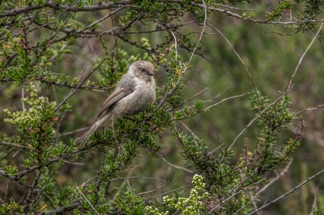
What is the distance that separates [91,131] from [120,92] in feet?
2.48

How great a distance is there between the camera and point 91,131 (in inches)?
245

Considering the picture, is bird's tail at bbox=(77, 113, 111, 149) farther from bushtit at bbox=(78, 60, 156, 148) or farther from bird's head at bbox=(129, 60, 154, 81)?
bird's head at bbox=(129, 60, 154, 81)

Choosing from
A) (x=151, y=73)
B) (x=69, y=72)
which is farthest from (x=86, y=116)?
(x=151, y=73)

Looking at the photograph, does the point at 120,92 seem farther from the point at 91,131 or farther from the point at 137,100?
the point at 91,131

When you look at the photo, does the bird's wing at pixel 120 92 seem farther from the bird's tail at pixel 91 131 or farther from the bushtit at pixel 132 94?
the bird's tail at pixel 91 131

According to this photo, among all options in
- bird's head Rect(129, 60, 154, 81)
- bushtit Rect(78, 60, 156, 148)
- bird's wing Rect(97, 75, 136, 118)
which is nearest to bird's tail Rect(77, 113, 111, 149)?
bushtit Rect(78, 60, 156, 148)

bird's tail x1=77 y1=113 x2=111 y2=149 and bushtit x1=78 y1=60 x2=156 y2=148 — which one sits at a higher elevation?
bushtit x1=78 y1=60 x2=156 y2=148

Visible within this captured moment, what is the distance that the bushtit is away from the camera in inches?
265

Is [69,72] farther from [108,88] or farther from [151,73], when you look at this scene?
[108,88]

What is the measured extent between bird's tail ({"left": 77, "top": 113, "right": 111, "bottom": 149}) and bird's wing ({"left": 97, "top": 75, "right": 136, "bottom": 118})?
104 mm

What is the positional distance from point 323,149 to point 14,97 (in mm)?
5290

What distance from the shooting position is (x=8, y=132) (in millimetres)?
7953

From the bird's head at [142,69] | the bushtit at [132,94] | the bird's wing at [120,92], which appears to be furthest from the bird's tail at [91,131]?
the bird's head at [142,69]

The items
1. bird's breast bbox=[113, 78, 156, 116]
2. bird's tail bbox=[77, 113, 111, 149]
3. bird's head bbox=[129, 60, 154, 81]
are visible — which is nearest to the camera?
bird's tail bbox=[77, 113, 111, 149]
